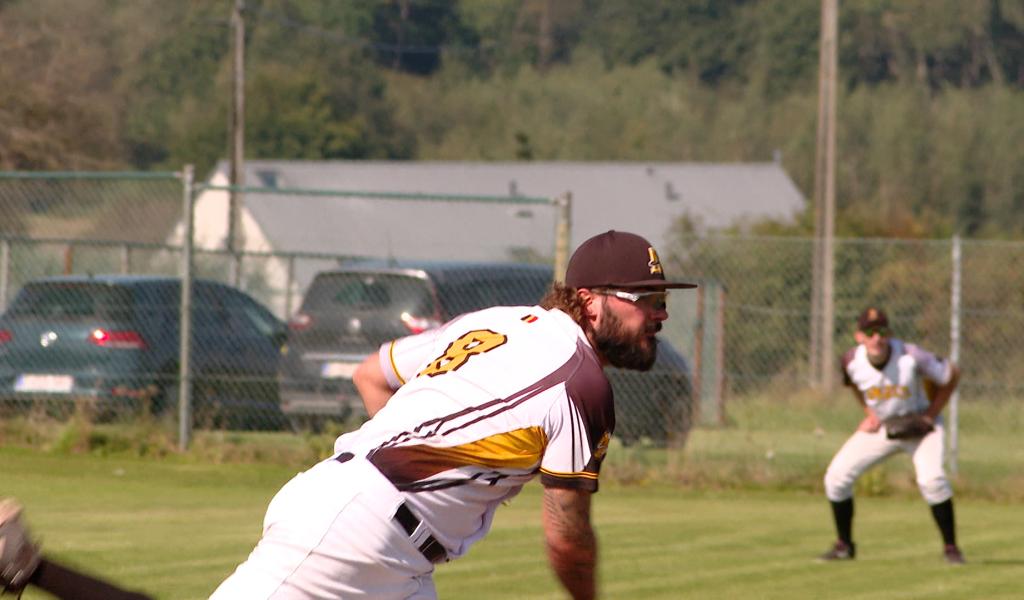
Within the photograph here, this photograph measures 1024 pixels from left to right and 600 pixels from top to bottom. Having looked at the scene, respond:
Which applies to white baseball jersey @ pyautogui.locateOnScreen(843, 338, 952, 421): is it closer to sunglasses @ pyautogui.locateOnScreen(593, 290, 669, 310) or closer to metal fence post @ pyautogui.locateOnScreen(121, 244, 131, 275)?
sunglasses @ pyautogui.locateOnScreen(593, 290, 669, 310)

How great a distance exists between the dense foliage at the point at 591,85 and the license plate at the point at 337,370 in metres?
44.2

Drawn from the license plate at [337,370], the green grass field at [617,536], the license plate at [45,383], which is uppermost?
the license plate at [337,370]

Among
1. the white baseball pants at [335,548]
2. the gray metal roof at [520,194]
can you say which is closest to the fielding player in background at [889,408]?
the white baseball pants at [335,548]

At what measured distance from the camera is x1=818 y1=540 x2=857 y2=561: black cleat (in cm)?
1183

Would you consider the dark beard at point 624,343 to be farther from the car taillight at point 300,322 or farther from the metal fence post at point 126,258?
the metal fence post at point 126,258

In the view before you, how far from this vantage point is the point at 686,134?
297 feet

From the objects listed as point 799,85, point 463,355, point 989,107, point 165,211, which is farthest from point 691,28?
point 463,355

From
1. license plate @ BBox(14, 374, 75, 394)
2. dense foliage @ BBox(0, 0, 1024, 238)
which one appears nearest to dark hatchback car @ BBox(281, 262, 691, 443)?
license plate @ BBox(14, 374, 75, 394)

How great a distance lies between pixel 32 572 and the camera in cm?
477

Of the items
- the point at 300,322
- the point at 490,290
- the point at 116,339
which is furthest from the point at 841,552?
the point at 116,339

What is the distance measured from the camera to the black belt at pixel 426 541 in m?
4.79

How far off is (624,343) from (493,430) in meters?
0.47

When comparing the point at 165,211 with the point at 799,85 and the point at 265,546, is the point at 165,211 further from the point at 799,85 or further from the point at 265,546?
the point at 799,85

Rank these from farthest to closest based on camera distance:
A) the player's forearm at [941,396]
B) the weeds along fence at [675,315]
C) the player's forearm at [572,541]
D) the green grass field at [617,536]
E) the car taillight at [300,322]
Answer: the car taillight at [300,322] < the weeds along fence at [675,315] < the player's forearm at [941,396] < the green grass field at [617,536] < the player's forearm at [572,541]
